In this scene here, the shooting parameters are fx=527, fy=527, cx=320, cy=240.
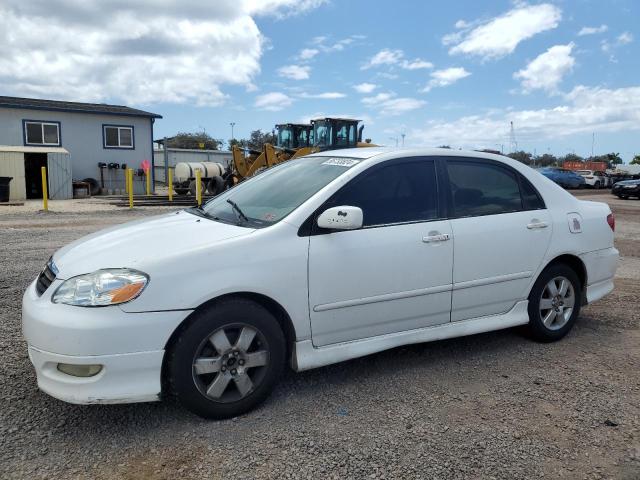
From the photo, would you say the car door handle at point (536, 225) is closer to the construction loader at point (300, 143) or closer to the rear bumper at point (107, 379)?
the rear bumper at point (107, 379)

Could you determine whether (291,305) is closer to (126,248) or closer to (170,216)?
(126,248)

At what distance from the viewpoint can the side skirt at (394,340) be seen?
3318 millimetres

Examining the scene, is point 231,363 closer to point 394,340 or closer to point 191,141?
point 394,340

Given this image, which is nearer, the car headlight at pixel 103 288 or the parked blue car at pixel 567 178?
the car headlight at pixel 103 288

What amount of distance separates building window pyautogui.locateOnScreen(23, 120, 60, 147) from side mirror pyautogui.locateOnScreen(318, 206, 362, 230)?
25.5 m

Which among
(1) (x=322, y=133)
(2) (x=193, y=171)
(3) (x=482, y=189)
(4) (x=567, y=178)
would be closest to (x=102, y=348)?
(3) (x=482, y=189)

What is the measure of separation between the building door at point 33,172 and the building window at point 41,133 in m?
2.33

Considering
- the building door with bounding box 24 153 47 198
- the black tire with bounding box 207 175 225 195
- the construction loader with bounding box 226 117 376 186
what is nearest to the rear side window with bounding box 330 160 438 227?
the construction loader with bounding box 226 117 376 186

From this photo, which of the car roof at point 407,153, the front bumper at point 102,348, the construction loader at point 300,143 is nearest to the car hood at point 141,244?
the front bumper at point 102,348

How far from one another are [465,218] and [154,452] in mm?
2626

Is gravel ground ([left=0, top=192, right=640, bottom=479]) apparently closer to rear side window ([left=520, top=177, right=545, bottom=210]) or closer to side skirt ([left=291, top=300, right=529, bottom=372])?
side skirt ([left=291, top=300, right=529, bottom=372])

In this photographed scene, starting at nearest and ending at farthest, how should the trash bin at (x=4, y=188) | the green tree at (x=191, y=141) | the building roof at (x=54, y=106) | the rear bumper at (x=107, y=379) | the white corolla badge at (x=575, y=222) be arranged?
the rear bumper at (x=107, y=379) < the white corolla badge at (x=575, y=222) < the trash bin at (x=4, y=188) < the building roof at (x=54, y=106) < the green tree at (x=191, y=141)

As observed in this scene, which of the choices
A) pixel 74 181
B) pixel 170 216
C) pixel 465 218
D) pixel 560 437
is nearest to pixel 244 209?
pixel 170 216

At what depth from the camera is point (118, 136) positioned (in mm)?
26609
